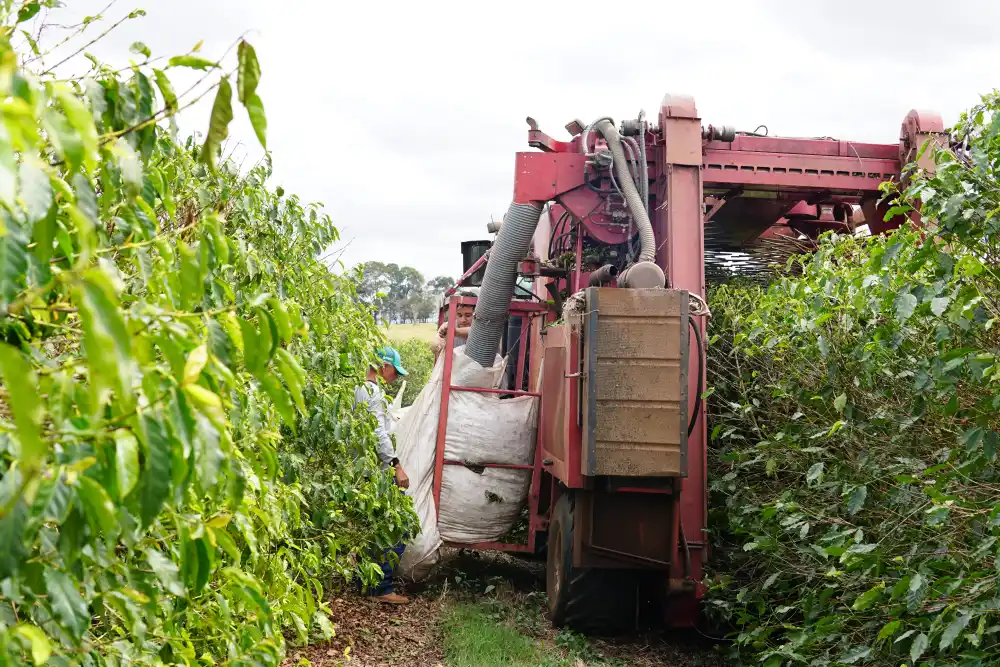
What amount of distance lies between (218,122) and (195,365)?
480mm

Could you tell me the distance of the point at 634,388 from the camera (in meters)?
4.91

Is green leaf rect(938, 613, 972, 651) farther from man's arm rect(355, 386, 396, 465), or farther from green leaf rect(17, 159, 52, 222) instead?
man's arm rect(355, 386, 396, 465)

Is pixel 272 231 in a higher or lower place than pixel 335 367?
higher

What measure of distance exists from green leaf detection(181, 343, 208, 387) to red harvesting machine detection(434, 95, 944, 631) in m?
3.70

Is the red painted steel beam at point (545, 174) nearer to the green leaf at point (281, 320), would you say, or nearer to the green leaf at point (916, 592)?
the green leaf at point (916, 592)

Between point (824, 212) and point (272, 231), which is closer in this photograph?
point (272, 231)

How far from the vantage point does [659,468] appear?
4.88 metres

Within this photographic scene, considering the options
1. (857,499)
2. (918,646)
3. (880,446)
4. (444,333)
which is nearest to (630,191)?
(444,333)

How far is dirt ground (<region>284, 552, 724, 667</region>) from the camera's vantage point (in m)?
5.03

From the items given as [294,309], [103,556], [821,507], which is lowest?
[821,507]

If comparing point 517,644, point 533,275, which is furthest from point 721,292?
point 517,644

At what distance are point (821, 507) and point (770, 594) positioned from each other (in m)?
0.80

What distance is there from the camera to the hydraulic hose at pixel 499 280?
6.52 meters

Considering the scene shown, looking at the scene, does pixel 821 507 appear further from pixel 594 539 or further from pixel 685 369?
pixel 594 539
